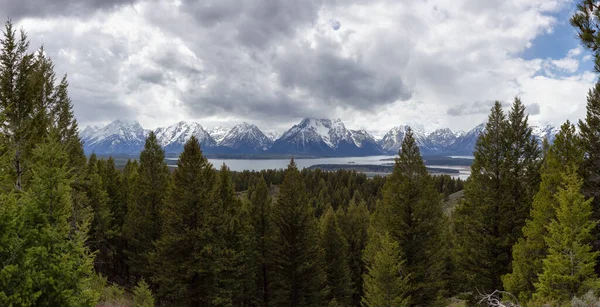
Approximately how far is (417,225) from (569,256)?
265 inches

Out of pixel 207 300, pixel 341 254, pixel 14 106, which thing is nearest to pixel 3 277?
pixel 14 106

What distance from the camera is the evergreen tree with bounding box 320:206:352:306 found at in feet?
102

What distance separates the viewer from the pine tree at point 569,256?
13230 millimetres

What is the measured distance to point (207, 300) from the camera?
2077 centimetres

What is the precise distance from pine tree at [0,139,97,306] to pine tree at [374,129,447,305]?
15.0m

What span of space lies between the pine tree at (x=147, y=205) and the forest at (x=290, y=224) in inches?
5.0

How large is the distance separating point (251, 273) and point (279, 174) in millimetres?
91785

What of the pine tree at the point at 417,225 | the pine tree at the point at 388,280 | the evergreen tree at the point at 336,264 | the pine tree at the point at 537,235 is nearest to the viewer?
the pine tree at the point at 537,235

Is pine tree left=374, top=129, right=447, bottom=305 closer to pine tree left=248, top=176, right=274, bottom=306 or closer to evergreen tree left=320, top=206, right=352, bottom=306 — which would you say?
pine tree left=248, top=176, right=274, bottom=306

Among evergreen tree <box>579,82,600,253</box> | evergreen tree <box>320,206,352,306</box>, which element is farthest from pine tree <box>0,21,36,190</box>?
evergreen tree <box>579,82,600,253</box>

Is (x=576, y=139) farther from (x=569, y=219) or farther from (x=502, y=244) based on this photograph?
(x=502, y=244)

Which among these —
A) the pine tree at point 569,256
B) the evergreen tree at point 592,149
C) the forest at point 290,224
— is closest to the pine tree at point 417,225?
the forest at point 290,224

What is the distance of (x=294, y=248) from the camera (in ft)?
78.3

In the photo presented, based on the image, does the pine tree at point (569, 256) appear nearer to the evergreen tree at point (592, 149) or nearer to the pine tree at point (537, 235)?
the pine tree at point (537, 235)
